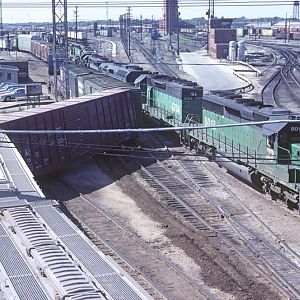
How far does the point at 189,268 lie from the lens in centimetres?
1638

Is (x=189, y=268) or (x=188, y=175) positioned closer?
(x=189, y=268)

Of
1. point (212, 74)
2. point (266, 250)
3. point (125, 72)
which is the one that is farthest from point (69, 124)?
point (212, 74)

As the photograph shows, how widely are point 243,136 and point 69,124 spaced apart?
24.4 feet

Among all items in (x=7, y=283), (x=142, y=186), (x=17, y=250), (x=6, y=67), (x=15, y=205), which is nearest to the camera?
(x=7, y=283)

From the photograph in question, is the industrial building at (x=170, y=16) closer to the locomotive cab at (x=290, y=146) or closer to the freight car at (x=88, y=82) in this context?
the freight car at (x=88, y=82)

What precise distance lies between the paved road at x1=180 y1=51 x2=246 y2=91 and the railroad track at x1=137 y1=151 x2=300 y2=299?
116 feet

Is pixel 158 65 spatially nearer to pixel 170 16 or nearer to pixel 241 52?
pixel 241 52

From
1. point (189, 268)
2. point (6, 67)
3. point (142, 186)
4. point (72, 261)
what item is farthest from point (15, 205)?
point (6, 67)

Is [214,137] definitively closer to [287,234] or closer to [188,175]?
[188,175]

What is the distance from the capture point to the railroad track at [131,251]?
15305mm

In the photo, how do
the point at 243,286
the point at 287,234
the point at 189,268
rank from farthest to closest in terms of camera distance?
the point at 287,234 → the point at 189,268 → the point at 243,286

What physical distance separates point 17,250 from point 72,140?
1581 cm

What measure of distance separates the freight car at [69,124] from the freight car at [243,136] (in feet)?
9.52

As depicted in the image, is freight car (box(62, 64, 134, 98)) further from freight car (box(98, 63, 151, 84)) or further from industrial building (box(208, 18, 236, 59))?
industrial building (box(208, 18, 236, 59))
